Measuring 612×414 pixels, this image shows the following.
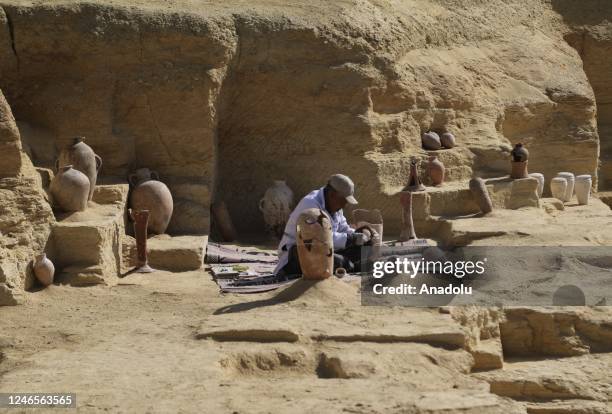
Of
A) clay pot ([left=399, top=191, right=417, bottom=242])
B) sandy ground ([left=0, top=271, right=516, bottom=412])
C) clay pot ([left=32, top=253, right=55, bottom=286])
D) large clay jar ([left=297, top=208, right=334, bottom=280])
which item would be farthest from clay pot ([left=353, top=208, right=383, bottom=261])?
clay pot ([left=32, top=253, right=55, bottom=286])

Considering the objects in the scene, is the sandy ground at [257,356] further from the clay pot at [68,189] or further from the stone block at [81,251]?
the clay pot at [68,189]

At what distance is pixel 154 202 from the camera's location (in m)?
10.8

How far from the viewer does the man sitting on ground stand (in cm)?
905

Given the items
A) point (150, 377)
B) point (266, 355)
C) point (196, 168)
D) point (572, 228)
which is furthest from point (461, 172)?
point (150, 377)

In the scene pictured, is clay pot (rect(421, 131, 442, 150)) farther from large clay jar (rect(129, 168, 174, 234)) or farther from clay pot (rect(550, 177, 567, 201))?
large clay jar (rect(129, 168, 174, 234))

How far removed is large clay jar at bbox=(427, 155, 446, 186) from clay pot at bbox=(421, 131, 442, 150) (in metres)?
0.56

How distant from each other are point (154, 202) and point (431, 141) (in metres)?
4.22

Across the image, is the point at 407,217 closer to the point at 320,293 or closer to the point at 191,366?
the point at 320,293

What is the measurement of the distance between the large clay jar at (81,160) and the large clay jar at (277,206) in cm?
256

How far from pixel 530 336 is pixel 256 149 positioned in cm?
525

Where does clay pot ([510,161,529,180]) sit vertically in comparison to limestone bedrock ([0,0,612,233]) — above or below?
below

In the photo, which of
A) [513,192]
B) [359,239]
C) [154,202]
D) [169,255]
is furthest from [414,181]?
[169,255]

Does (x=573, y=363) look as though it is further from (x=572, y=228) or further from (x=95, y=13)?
(x=95, y=13)

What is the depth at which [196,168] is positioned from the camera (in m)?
11.8
